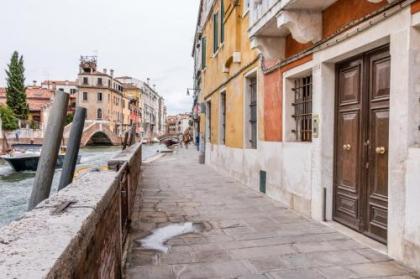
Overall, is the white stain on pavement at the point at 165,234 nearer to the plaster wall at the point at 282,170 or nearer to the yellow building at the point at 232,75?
the plaster wall at the point at 282,170

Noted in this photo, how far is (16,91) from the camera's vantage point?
178 ft

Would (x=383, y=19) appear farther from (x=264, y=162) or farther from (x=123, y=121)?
(x=123, y=121)

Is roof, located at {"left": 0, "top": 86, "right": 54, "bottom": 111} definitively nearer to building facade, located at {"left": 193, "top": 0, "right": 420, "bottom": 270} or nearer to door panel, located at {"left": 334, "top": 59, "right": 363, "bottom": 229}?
building facade, located at {"left": 193, "top": 0, "right": 420, "bottom": 270}

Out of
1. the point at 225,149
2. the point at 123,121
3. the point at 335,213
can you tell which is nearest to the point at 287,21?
the point at 335,213

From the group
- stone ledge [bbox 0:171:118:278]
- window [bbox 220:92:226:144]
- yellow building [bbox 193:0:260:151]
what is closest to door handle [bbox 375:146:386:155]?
stone ledge [bbox 0:171:118:278]

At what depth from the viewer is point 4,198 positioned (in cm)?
1478

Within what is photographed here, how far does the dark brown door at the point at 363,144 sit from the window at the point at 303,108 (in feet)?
3.17

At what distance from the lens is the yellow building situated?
29.5 feet

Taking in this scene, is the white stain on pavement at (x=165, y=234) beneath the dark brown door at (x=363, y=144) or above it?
beneath

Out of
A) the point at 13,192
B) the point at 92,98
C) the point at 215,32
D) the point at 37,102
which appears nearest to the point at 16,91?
the point at 37,102

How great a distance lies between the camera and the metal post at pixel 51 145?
3.68 metres

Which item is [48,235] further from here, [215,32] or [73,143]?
[215,32]

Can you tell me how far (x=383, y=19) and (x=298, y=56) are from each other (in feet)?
7.00

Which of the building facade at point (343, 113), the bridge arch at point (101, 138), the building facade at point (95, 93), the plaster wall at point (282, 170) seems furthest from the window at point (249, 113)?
the building facade at point (95, 93)
